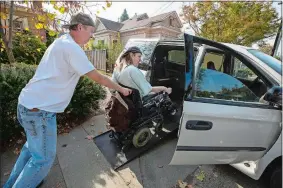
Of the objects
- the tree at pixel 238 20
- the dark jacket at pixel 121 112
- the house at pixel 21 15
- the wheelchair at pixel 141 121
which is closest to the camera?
the dark jacket at pixel 121 112

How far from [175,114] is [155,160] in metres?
1.44

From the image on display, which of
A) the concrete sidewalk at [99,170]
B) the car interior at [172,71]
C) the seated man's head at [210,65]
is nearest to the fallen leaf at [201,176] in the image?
the concrete sidewalk at [99,170]

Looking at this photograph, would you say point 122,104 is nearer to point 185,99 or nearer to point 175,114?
point 185,99

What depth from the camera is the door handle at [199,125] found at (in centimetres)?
163

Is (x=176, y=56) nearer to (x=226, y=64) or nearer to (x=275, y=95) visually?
(x=226, y=64)

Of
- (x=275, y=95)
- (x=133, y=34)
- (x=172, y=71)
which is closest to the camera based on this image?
(x=275, y=95)

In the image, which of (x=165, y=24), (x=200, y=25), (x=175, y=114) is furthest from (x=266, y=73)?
(x=165, y=24)

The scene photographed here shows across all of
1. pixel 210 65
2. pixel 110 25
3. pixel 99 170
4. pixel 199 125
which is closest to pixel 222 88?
pixel 199 125

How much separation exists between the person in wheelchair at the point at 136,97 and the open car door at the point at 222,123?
93cm

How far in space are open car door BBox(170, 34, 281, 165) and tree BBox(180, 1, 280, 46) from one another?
1017 centimetres

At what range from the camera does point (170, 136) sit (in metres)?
3.23

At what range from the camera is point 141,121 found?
268 centimetres

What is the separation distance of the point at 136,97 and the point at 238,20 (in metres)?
10.5

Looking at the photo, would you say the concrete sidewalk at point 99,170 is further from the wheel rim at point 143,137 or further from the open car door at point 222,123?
the open car door at point 222,123
